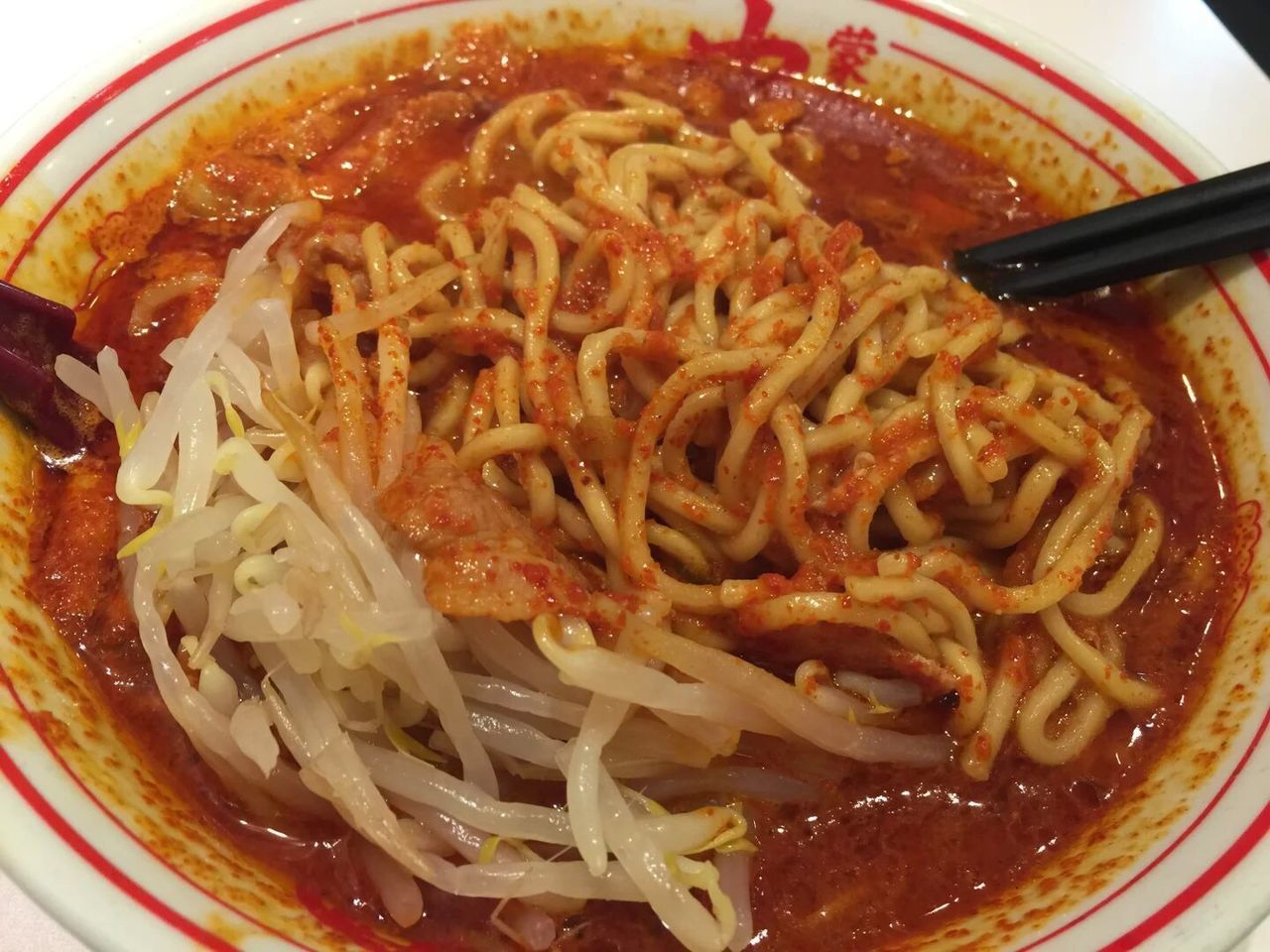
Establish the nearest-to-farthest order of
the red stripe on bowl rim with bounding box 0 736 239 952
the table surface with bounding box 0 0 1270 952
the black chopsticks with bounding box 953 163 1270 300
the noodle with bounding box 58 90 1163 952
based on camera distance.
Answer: the red stripe on bowl rim with bounding box 0 736 239 952
the noodle with bounding box 58 90 1163 952
the black chopsticks with bounding box 953 163 1270 300
the table surface with bounding box 0 0 1270 952

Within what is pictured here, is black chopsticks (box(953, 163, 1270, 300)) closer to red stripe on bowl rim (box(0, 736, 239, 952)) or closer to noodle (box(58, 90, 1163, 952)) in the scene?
noodle (box(58, 90, 1163, 952))

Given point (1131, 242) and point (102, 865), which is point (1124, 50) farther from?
point (102, 865)

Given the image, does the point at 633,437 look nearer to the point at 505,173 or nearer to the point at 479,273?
the point at 479,273

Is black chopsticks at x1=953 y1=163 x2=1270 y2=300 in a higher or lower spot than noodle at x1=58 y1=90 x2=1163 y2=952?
higher

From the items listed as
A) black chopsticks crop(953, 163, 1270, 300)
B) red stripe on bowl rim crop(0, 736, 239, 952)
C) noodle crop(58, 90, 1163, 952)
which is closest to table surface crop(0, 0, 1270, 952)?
black chopsticks crop(953, 163, 1270, 300)

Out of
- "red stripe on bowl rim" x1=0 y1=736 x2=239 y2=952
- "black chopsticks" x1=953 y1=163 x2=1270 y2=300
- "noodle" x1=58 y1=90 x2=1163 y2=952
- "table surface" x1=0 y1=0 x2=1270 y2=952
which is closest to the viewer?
"red stripe on bowl rim" x1=0 y1=736 x2=239 y2=952

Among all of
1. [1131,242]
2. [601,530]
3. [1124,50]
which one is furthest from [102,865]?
[1124,50]

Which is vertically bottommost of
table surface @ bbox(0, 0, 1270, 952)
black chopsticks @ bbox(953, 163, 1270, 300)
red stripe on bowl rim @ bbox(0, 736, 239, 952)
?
red stripe on bowl rim @ bbox(0, 736, 239, 952)
